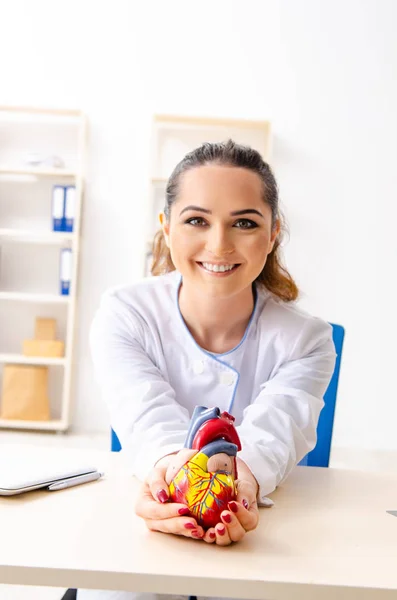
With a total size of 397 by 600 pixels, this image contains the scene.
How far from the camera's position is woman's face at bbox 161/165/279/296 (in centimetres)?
123

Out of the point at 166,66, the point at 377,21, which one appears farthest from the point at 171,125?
the point at 377,21

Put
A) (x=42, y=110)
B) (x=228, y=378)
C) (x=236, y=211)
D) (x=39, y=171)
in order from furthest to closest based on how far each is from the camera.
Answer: (x=42, y=110), (x=39, y=171), (x=228, y=378), (x=236, y=211)

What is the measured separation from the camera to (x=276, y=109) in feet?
15.5

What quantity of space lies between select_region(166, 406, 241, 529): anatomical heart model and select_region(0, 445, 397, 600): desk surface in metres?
0.04

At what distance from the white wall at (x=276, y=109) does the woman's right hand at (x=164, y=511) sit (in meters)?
3.87

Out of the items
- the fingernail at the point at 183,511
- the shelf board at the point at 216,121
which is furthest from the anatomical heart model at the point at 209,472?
the shelf board at the point at 216,121

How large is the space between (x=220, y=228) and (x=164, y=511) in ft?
1.83

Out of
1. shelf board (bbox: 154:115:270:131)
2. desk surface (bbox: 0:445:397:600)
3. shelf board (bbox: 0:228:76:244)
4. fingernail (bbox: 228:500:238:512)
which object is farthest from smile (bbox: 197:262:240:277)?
shelf board (bbox: 154:115:270:131)

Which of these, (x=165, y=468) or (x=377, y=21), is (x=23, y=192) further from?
(x=165, y=468)

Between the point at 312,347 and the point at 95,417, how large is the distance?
11.7 ft

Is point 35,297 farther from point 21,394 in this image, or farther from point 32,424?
point 32,424

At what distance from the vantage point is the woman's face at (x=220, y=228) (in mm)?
1234

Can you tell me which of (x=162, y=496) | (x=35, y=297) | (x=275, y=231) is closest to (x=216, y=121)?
(x=35, y=297)

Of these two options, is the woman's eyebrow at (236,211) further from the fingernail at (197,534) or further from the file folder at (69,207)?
the file folder at (69,207)
